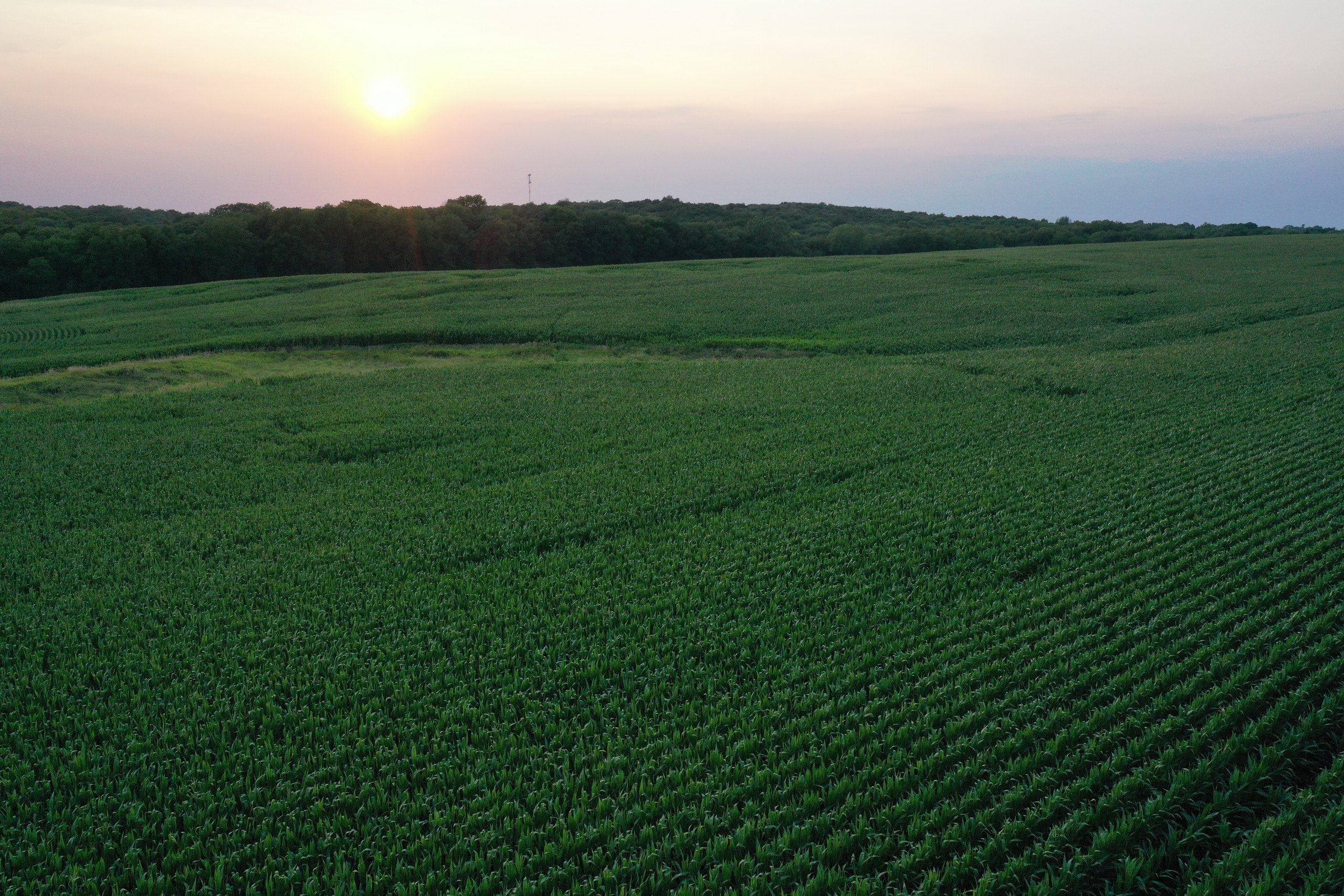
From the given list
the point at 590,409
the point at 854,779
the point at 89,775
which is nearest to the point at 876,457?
the point at 590,409

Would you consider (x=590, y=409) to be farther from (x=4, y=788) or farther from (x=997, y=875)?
(x=997, y=875)

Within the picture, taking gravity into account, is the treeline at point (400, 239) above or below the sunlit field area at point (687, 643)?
above

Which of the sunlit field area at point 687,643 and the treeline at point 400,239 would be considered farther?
the treeline at point 400,239

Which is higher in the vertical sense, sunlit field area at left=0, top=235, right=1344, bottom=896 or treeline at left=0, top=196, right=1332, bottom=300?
treeline at left=0, top=196, right=1332, bottom=300

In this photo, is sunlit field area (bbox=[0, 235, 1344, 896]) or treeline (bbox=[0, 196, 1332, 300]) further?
treeline (bbox=[0, 196, 1332, 300])
